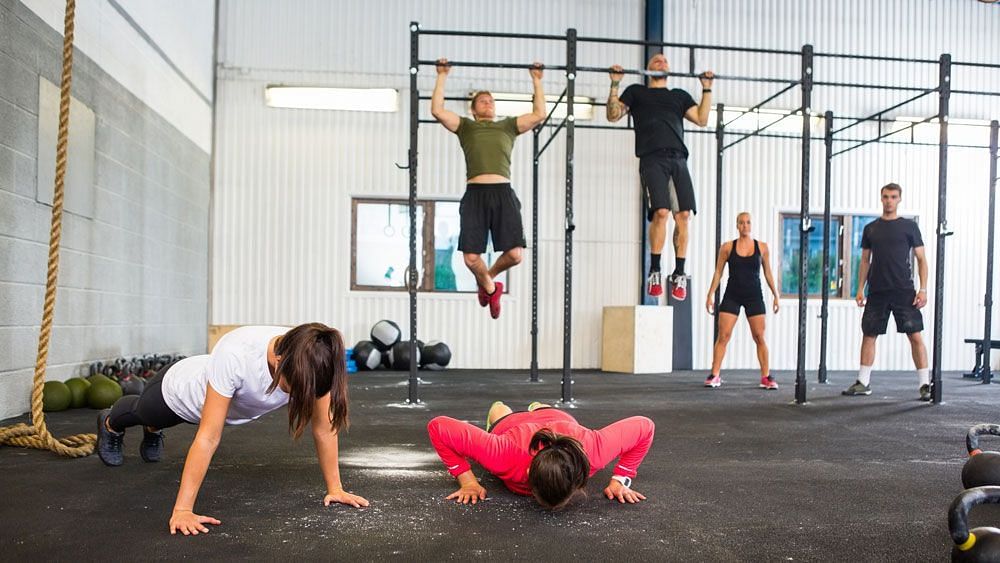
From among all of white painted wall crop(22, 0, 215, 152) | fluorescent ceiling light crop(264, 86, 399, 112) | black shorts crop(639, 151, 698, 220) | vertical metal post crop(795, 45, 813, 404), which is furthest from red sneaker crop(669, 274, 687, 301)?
fluorescent ceiling light crop(264, 86, 399, 112)

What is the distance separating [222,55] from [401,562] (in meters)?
7.16

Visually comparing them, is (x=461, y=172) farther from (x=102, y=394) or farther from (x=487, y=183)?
(x=102, y=394)

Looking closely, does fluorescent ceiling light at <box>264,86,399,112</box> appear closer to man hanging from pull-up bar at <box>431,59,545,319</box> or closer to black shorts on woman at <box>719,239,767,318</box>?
man hanging from pull-up bar at <box>431,59,545,319</box>

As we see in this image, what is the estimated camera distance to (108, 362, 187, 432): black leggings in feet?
7.44

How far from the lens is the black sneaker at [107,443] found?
2555mm

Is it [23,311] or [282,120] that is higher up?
[282,120]

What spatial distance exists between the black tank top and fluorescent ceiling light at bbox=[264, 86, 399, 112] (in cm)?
404

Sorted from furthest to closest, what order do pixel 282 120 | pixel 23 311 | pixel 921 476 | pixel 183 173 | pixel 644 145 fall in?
pixel 282 120 → pixel 183 173 → pixel 644 145 → pixel 23 311 → pixel 921 476

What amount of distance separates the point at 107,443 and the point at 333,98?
5.67 metres

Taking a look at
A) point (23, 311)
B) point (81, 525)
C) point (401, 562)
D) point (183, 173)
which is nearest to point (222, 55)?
point (183, 173)

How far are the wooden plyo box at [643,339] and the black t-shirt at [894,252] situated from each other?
2.28 m

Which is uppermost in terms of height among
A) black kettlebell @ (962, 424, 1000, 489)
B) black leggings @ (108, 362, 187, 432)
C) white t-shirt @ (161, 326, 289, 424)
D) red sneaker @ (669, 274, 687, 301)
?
red sneaker @ (669, 274, 687, 301)

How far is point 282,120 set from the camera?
298 inches

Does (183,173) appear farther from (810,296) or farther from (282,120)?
(810,296)
